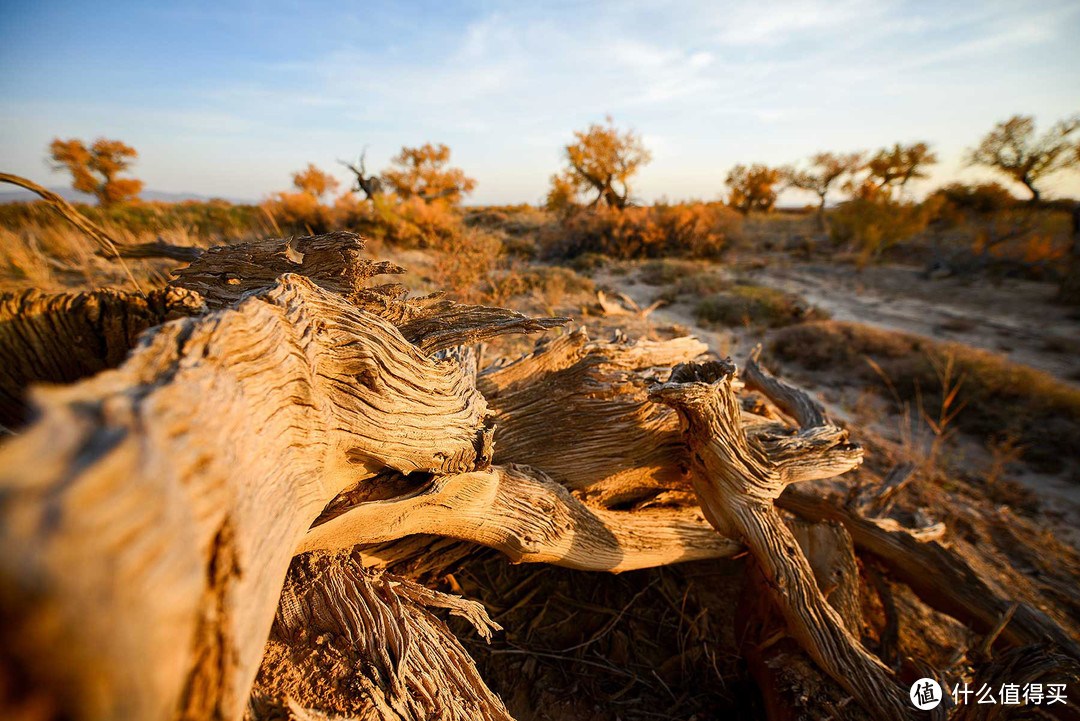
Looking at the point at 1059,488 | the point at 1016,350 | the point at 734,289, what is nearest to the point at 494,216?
the point at 734,289

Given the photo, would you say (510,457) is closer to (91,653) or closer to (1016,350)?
(91,653)

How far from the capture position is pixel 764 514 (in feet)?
6.21

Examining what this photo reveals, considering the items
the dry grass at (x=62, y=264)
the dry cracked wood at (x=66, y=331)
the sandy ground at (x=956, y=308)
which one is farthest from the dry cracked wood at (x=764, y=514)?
the sandy ground at (x=956, y=308)

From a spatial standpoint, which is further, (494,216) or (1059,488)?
(494,216)

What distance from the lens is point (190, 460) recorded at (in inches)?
22.4

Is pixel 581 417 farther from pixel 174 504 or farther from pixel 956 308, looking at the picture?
pixel 956 308

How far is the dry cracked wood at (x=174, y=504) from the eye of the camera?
1.16 feet

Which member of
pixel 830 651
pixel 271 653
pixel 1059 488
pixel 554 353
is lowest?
pixel 1059 488

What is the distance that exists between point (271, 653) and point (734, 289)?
10944 millimetres

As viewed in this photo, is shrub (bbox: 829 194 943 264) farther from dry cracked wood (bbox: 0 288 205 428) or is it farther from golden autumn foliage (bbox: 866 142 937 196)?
dry cracked wood (bbox: 0 288 205 428)

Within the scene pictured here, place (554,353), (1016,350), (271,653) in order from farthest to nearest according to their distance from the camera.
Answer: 1. (1016,350)
2. (554,353)
3. (271,653)

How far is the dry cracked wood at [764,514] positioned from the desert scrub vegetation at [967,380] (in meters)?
3.79

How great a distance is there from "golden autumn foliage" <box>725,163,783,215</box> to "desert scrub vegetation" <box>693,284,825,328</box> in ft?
83.3

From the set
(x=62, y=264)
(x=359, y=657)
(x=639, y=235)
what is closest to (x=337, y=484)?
(x=359, y=657)
